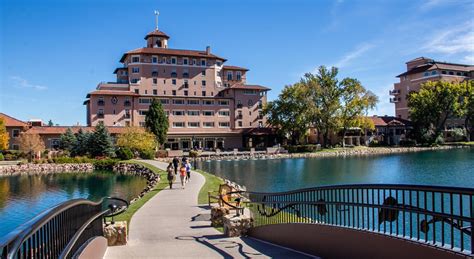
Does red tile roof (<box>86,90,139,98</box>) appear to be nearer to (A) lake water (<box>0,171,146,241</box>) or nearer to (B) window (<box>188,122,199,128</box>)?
(B) window (<box>188,122,199,128</box>)

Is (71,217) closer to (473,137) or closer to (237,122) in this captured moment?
(237,122)

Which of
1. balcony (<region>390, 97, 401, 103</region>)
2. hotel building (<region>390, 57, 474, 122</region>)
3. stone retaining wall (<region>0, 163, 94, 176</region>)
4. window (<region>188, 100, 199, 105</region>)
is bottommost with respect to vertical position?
stone retaining wall (<region>0, 163, 94, 176</region>)

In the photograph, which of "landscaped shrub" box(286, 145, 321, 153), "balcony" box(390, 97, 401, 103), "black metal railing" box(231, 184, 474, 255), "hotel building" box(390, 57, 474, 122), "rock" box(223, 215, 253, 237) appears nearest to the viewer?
"black metal railing" box(231, 184, 474, 255)

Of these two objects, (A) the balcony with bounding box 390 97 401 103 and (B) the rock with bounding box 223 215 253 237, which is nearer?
(B) the rock with bounding box 223 215 253 237

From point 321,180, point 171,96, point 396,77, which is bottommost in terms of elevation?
point 321,180

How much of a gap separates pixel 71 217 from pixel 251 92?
272ft

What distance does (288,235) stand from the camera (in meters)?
9.48

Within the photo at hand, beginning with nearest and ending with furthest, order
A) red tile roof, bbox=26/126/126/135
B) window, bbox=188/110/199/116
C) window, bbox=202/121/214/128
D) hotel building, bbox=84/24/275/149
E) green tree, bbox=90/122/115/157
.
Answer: green tree, bbox=90/122/115/157, red tile roof, bbox=26/126/126/135, hotel building, bbox=84/24/275/149, window, bbox=188/110/199/116, window, bbox=202/121/214/128

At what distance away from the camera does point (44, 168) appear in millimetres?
56000

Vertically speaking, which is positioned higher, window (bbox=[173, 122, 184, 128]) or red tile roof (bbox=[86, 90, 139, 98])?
red tile roof (bbox=[86, 90, 139, 98])

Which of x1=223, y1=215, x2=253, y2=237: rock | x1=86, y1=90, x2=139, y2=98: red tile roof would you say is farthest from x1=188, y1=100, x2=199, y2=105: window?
x1=223, y1=215, x2=253, y2=237: rock

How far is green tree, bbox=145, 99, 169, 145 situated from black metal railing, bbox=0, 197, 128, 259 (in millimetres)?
64382

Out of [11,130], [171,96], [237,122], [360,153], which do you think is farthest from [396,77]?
[11,130]

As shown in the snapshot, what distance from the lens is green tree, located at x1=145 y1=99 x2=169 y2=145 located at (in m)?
70.8
